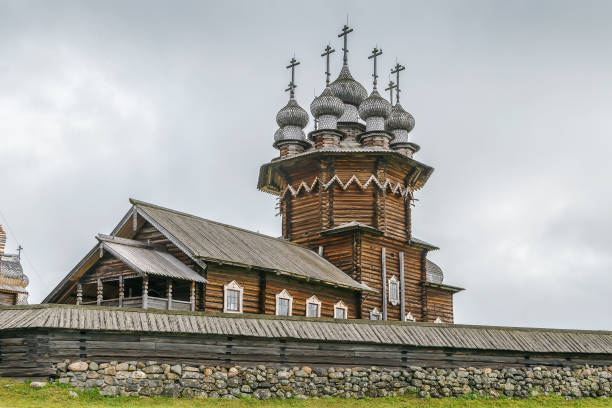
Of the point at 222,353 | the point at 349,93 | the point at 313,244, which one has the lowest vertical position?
the point at 222,353

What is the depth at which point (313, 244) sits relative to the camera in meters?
35.7

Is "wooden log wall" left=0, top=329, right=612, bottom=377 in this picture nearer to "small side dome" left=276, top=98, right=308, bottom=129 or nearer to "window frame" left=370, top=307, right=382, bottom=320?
"window frame" left=370, top=307, right=382, bottom=320

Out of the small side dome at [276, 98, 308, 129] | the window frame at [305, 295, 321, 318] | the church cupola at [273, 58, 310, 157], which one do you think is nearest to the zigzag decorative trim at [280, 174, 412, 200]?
the church cupola at [273, 58, 310, 157]

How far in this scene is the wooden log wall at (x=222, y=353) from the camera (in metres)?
17.2

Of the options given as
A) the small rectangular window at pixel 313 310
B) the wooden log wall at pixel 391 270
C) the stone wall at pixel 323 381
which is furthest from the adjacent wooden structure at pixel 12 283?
the stone wall at pixel 323 381

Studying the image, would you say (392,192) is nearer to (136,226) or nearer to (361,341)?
(136,226)

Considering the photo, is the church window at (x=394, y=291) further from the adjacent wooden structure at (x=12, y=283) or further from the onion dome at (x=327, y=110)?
the adjacent wooden structure at (x=12, y=283)

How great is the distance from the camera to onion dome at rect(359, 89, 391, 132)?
125ft

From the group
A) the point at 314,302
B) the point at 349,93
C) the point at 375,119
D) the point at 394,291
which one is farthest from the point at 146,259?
the point at 349,93

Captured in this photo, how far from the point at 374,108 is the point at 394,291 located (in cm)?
896

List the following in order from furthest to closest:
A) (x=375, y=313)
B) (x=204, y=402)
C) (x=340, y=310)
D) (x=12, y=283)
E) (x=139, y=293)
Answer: (x=12, y=283) → (x=375, y=313) → (x=340, y=310) → (x=139, y=293) → (x=204, y=402)

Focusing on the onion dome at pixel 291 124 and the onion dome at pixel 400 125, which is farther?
the onion dome at pixel 400 125

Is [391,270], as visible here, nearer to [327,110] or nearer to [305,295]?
[305,295]

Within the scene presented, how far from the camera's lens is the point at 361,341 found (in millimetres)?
20609
